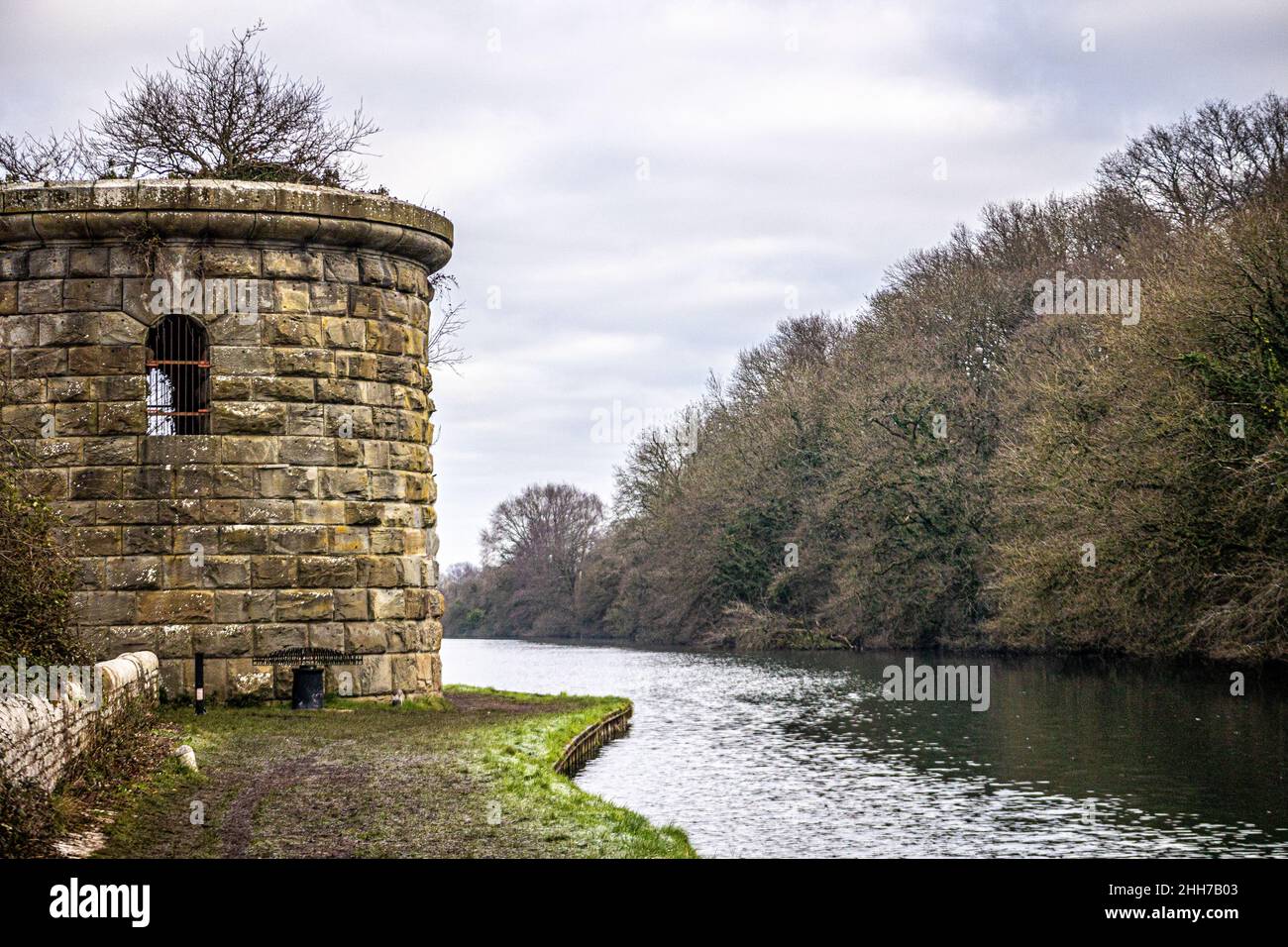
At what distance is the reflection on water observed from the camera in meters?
13.1

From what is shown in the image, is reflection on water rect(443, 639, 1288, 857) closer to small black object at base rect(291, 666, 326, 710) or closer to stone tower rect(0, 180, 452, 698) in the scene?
small black object at base rect(291, 666, 326, 710)

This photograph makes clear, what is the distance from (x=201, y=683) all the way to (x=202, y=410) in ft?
10.6

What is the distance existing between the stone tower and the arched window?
0.11ft

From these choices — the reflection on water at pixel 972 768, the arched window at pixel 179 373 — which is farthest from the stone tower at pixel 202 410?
the reflection on water at pixel 972 768

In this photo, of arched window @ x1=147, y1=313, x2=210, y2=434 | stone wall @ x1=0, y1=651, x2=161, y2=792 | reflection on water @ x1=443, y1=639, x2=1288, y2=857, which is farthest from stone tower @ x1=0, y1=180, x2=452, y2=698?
stone wall @ x1=0, y1=651, x2=161, y2=792

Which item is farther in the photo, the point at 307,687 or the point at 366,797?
the point at 307,687

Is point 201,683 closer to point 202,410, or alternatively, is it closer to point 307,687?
point 307,687

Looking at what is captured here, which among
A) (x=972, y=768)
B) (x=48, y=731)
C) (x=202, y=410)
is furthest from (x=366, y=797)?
(x=972, y=768)

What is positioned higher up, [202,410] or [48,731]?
[202,410]

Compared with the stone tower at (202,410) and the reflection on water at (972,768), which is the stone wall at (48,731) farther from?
the reflection on water at (972,768)

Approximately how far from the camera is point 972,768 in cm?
1778

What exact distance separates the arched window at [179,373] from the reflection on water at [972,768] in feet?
20.9

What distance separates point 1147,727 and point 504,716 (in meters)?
Answer: 9.11

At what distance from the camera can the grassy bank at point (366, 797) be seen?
9641 millimetres
